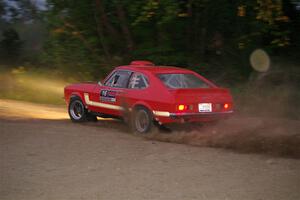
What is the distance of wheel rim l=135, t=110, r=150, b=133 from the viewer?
11617 mm

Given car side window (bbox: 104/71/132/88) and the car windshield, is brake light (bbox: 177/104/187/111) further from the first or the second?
car side window (bbox: 104/71/132/88)

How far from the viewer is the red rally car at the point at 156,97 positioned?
11086 mm

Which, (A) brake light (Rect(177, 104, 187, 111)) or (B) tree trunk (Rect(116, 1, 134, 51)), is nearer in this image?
(A) brake light (Rect(177, 104, 187, 111))

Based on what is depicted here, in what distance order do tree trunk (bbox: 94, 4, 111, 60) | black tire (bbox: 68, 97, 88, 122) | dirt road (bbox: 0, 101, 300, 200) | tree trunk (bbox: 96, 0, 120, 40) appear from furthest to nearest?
tree trunk (bbox: 94, 4, 111, 60) < tree trunk (bbox: 96, 0, 120, 40) < black tire (bbox: 68, 97, 88, 122) < dirt road (bbox: 0, 101, 300, 200)

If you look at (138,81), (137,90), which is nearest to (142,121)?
(137,90)

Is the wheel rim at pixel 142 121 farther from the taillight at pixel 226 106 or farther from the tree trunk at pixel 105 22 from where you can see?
the tree trunk at pixel 105 22

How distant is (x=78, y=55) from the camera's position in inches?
842

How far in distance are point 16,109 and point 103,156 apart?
27.3ft

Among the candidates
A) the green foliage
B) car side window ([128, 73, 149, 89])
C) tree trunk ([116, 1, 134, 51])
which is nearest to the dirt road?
car side window ([128, 73, 149, 89])

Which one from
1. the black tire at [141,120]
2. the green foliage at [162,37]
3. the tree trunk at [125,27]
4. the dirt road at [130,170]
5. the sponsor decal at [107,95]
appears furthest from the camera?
the tree trunk at [125,27]

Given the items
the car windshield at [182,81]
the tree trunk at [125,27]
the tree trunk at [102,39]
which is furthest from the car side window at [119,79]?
the tree trunk at [102,39]

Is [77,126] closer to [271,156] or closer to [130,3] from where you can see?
[271,156]

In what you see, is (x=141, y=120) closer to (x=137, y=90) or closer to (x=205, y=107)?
(x=137, y=90)

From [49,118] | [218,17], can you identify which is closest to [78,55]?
[218,17]
